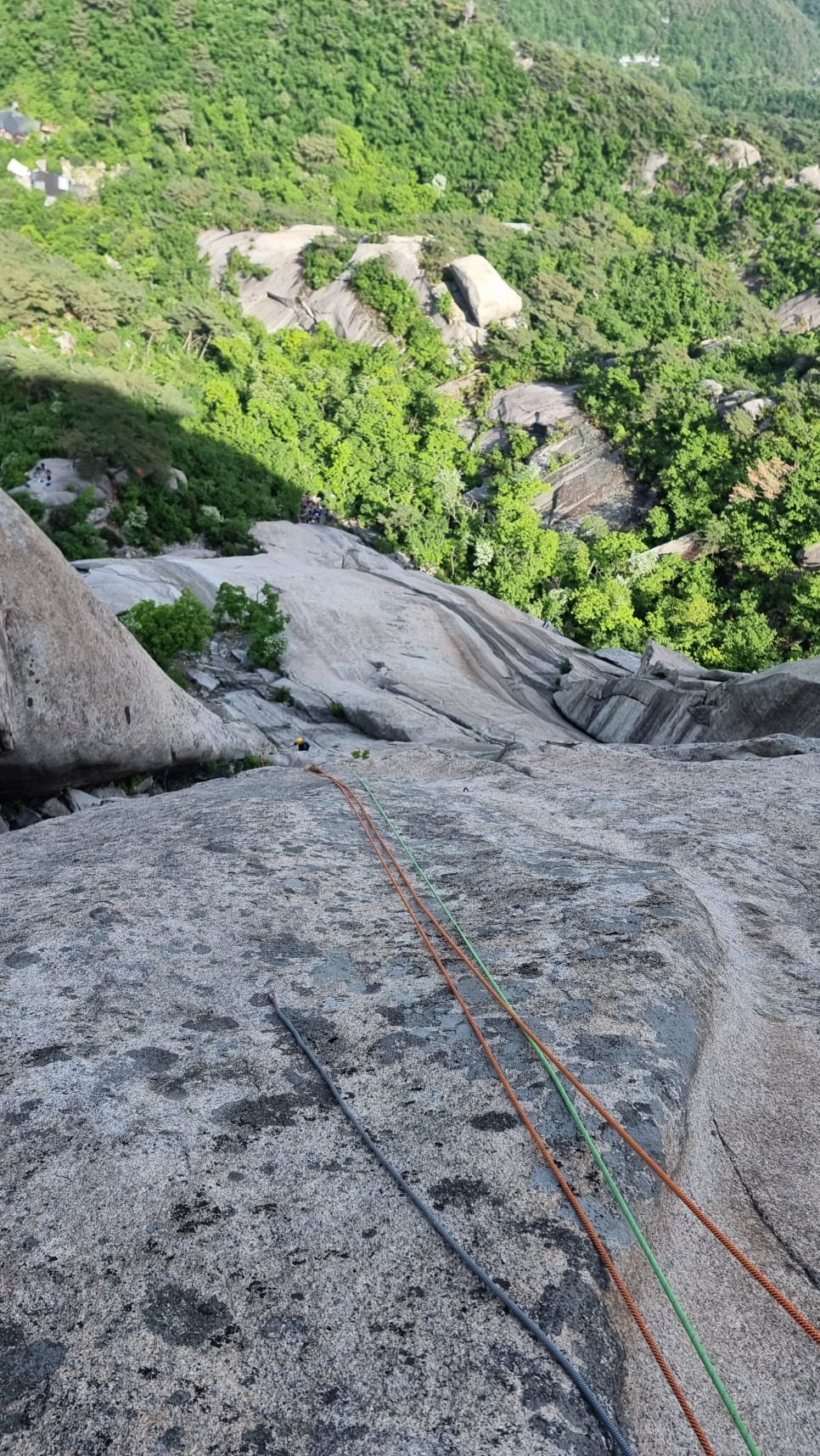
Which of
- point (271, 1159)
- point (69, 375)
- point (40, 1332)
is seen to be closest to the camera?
point (40, 1332)

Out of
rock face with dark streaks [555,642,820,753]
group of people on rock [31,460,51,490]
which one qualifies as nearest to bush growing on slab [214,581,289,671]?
rock face with dark streaks [555,642,820,753]

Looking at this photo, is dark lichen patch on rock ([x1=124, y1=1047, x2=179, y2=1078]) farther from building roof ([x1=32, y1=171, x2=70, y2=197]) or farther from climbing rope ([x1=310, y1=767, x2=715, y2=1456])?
building roof ([x1=32, y1=171, x2=70, y2=197])

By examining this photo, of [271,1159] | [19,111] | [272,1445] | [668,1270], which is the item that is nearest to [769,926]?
[668,1270]

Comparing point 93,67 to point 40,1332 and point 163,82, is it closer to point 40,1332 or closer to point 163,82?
point 163,82

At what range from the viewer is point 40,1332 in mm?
2953

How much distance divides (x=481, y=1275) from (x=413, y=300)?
59436 millimetres

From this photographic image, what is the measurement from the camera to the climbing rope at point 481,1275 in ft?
9.23

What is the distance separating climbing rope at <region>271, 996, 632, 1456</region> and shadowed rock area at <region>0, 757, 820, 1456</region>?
0.15 feet

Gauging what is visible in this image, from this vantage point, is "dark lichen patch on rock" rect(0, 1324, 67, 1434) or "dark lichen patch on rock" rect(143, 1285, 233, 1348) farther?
"dark lichen patch on rock" rect(143, 1285, 233, 1348)

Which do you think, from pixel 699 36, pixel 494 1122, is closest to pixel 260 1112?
pixel 494 1122

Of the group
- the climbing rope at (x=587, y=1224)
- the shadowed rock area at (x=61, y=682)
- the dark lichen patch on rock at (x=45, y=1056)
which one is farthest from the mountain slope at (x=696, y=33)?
the dark lichen patch on rock at (x=45, y=1056)

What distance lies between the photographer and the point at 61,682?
9.27 meters

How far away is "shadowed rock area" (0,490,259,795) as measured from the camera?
8.51 metres

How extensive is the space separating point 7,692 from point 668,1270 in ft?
25.3
